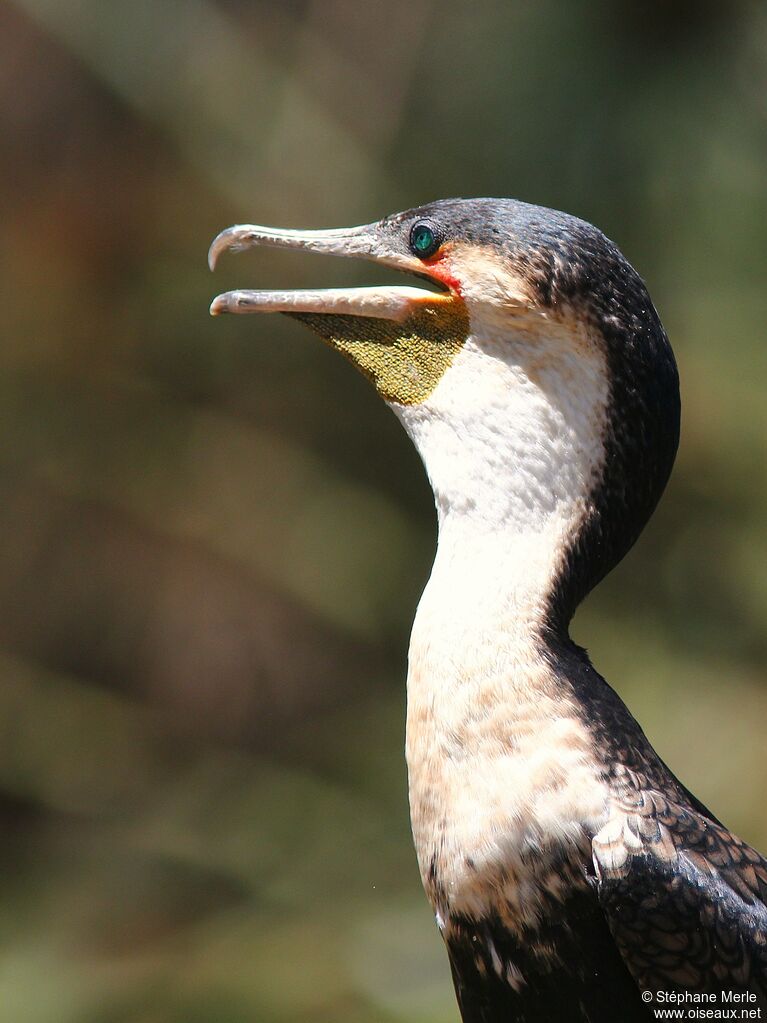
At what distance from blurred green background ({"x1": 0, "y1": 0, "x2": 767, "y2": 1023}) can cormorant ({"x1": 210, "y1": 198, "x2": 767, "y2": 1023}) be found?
8.28 ft

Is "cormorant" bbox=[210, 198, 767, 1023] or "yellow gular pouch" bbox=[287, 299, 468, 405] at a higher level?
"yellow gular pouch" bbox=[287, 299, 468, 405]

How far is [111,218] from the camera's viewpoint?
522cm

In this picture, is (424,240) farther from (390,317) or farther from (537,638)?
(537,638)

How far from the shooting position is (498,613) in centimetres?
180

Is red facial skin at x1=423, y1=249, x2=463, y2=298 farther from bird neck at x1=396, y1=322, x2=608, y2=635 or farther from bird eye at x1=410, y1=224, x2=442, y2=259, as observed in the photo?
bird neck at x1=396, y1=322, x2=608, y2=635

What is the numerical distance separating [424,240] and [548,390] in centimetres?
31

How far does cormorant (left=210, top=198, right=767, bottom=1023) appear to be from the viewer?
1.67 meters

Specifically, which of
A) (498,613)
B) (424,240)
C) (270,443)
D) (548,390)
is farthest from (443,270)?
(270,443)

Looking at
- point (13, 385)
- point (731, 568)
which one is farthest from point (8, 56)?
point (731, 568)

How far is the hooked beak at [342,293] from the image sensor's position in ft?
6.34

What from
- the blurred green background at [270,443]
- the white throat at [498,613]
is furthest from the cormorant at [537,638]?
the blurred green background at [270,443]

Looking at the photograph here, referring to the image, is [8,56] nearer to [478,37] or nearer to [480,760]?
[478,37]

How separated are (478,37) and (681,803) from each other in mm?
3826

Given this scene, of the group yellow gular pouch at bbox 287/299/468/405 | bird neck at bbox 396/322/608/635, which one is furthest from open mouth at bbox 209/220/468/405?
bird neck at bbox 396/322/608/635
